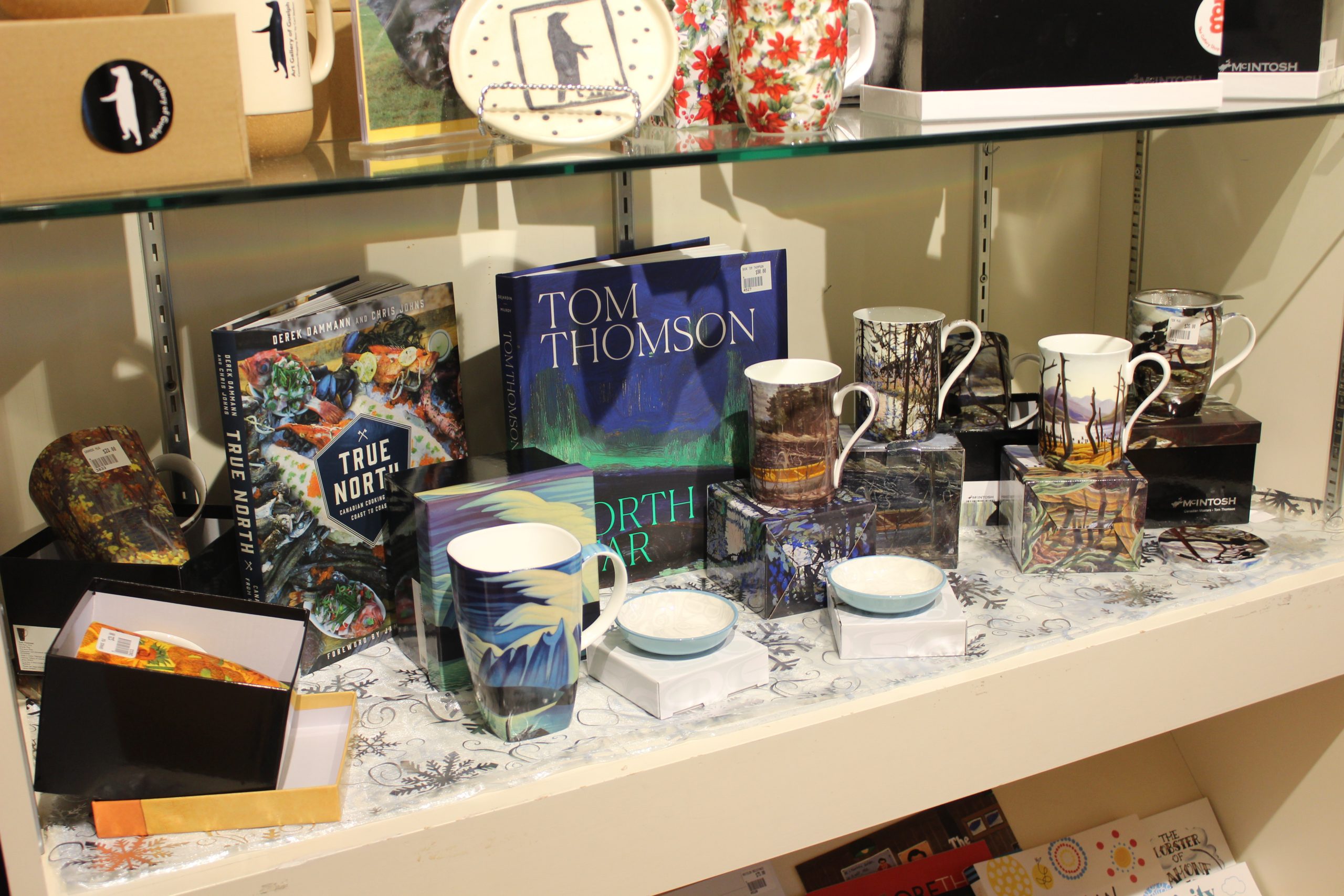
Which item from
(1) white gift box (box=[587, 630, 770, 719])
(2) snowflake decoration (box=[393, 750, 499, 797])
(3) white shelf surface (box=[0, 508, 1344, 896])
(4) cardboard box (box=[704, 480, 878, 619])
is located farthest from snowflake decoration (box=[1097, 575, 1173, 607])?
(2) snowflake decoration (box=[393, 750, 499, 797])

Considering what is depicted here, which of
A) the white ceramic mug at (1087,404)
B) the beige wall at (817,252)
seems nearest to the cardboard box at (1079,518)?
the white ceramic mug at (1087,404)

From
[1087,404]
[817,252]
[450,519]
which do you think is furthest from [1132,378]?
[450,519]

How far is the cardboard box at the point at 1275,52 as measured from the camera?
114cm

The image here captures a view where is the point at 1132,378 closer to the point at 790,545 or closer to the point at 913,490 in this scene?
the point at 913,490

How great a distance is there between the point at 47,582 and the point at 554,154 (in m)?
0.57

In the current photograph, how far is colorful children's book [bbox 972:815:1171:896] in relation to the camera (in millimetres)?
1392

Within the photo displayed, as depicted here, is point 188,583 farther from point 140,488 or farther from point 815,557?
point 815,557

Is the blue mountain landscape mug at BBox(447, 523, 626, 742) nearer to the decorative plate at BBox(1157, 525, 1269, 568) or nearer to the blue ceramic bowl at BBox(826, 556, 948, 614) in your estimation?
the blue ceramic bowl at BBox(826, 556, 948, 614)

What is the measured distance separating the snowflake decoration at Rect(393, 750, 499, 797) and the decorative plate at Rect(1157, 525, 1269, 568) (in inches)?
30.9

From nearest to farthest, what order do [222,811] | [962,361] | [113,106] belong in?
[113,106] → [222,811] → [962,361]

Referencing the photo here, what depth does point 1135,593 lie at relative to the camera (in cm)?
112

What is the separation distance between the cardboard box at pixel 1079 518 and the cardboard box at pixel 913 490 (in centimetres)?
7

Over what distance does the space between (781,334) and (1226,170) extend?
0.61 m

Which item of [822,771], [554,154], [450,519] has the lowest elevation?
[822,771]
